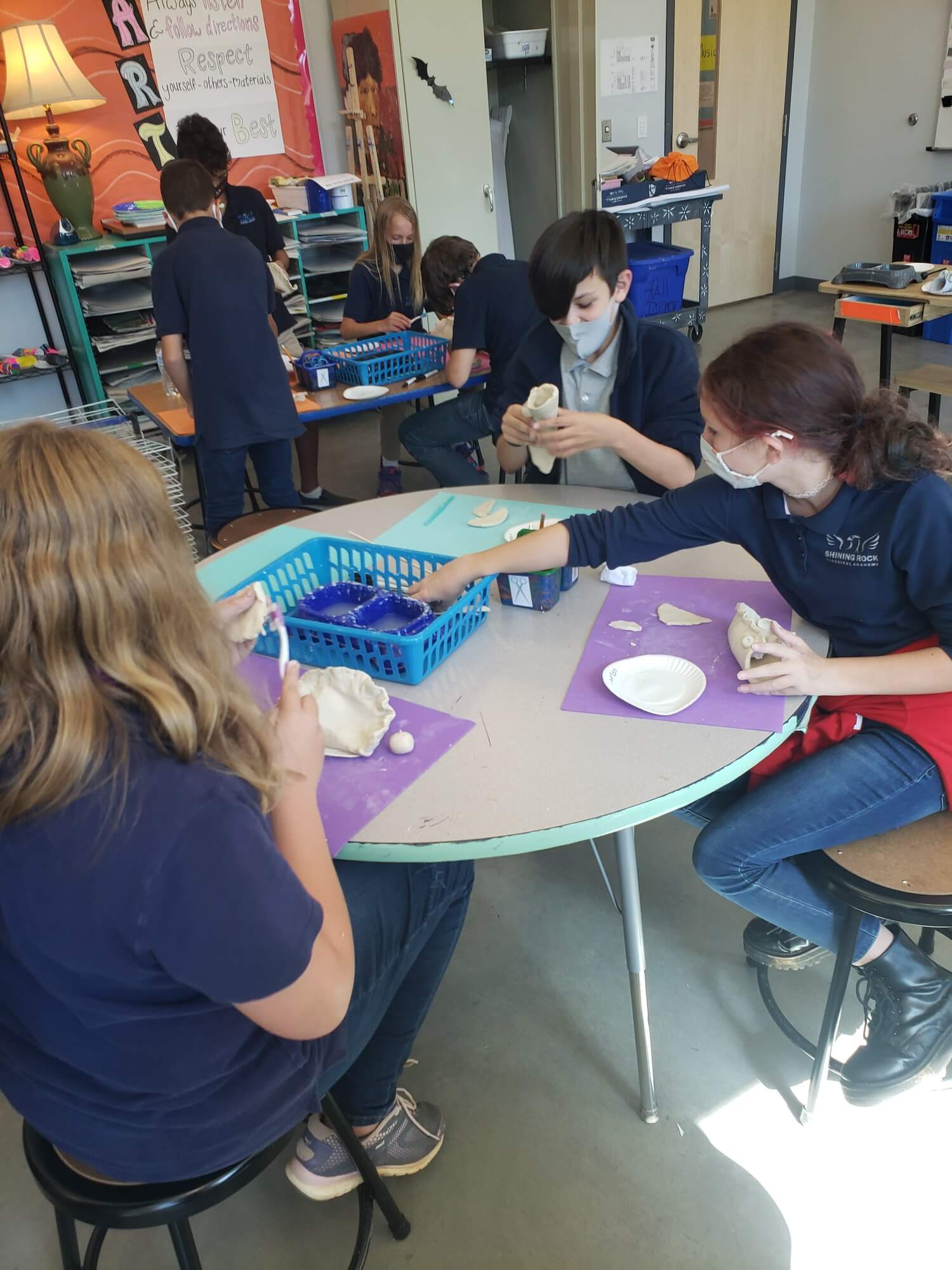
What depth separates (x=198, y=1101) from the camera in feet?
2.90

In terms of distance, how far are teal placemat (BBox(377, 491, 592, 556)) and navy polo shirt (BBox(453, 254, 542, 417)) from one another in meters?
1.20

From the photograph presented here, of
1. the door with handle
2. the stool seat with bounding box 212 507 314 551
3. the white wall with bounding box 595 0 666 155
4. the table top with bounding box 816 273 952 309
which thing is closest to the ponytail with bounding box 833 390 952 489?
the stool seat with bounding box 212 507 314 551

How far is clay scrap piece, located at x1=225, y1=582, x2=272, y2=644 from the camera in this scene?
1.29 m

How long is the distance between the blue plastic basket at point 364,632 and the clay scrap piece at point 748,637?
381 millimetres

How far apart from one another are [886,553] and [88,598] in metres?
1.03

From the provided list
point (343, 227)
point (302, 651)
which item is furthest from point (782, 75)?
point (302, 651)

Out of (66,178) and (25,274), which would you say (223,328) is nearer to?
(66,178)

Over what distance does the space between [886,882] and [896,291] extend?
3.34m

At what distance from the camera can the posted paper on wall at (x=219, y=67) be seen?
14.2 feet

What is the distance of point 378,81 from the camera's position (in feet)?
15.1

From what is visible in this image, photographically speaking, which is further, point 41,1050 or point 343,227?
point 343,227

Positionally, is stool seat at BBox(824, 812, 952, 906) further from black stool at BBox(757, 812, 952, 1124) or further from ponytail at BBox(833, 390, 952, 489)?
ponytail at BBox(833, 390, 952, 489)

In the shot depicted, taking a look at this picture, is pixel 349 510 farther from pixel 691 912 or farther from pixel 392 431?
pixel 392 431

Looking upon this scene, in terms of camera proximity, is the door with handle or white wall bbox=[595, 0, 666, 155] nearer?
the door with handle
